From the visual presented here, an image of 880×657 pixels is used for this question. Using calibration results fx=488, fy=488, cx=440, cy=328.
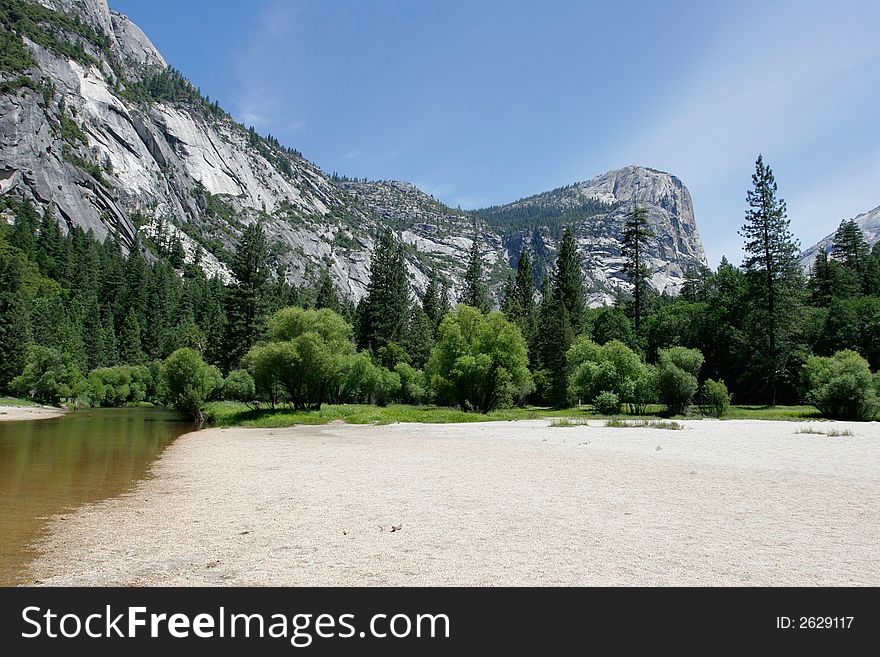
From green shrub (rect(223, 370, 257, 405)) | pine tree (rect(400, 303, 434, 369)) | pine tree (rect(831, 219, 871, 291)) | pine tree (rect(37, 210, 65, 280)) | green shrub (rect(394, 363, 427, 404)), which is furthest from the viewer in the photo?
pine tree (rect(37, 210, 65, 280))

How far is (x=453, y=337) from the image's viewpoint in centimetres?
5238

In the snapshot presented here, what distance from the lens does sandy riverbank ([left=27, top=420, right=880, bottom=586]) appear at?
→ 648 centimetres

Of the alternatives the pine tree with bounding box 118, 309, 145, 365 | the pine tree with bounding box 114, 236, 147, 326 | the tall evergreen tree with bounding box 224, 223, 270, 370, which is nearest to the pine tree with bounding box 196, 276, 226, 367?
the tall evergreen tree with bounding box 224, 223, 270, 370

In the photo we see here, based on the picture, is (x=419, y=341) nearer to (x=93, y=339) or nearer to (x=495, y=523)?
(x=93, y=339)

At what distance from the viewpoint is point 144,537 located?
874 centimetres

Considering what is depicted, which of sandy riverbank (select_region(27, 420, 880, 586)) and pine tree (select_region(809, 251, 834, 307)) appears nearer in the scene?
sandy riverbank (select_region(27, 420, 880, 586))

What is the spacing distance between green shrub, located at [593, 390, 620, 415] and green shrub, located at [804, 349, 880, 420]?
1408 centimetres

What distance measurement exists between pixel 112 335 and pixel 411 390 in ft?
256

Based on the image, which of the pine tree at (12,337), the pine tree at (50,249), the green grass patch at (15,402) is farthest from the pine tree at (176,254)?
the green grass patch at (15,402)

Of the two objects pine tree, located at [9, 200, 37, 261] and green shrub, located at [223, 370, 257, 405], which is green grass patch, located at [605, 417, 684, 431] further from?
pine tree, located at [9, 200, 37, 261]

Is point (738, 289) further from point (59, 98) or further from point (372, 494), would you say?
point (59, 98)

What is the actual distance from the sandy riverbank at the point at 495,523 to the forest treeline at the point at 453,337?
88.6 feet

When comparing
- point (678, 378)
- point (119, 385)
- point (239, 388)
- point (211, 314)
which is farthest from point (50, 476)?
point (211, 314)
